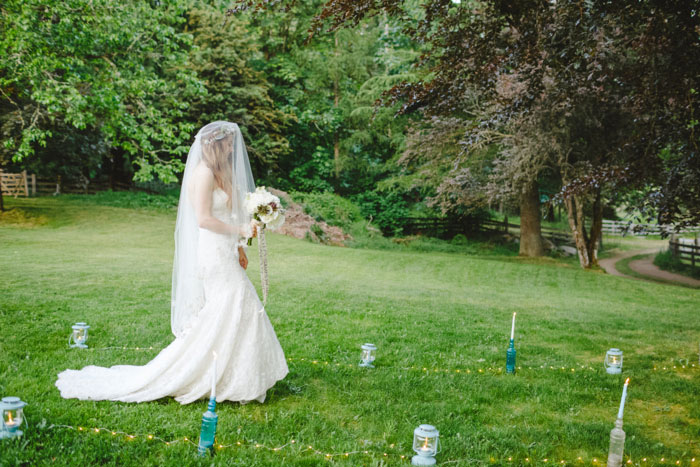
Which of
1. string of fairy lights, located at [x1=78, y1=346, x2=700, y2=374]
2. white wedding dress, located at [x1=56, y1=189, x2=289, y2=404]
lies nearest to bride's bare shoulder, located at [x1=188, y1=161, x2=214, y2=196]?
white wedding dress, located at [x1=56, y1=189, x2=289, y2=404]

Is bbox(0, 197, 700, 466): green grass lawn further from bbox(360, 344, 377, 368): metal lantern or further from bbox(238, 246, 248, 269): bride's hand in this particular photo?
bbox(238, 246, 248, 269): bride's hand

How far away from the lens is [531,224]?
21.6 m

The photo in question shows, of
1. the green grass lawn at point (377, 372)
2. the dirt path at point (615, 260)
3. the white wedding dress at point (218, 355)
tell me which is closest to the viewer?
the green grass lawn at point (377, 372)

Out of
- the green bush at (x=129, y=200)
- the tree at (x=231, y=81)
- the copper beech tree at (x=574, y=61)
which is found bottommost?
the green bush at (x=129, y=200)

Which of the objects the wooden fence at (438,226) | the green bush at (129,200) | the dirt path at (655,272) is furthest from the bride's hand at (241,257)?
the wooden fence at (438,226)

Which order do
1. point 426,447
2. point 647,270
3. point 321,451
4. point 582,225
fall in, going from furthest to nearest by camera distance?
point 647,270 → point 582,225 → point 321,451 → point 426,447

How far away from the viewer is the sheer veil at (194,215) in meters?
4.62

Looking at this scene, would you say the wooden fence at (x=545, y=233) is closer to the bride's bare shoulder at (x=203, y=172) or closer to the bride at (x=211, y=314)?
the bride at (x=211, y=314)

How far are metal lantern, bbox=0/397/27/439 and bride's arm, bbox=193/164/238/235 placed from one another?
6.01 ft

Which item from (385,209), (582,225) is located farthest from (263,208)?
(385,209)

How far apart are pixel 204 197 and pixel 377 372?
2.51m

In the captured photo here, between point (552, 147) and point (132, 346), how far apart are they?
45.2 ft

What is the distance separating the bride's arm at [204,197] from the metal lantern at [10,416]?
1.83 meters

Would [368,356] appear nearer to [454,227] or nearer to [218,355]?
[218,355]
